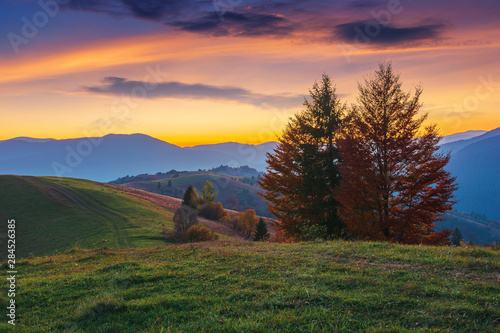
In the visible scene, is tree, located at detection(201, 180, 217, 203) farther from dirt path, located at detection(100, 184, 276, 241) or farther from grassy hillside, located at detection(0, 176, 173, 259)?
grassy hillside, located at detection(0, 176, 173, 259)

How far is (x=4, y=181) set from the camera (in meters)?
71.5

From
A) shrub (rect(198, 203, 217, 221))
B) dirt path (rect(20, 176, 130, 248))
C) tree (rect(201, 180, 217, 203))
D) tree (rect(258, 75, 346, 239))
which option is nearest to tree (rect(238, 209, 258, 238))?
shrub (rect(198, 203, 217, 221))

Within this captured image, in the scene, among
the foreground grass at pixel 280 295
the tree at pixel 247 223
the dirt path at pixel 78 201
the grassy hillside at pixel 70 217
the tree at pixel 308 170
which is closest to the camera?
the foreground grass at pixel 280 295

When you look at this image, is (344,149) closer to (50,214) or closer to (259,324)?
(259,324)

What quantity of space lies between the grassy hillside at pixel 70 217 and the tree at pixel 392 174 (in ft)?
86.7

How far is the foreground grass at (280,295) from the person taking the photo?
6.36 metres

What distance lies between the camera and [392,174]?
67.7ft

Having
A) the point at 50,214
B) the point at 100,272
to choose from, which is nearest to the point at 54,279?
the point at 100,272

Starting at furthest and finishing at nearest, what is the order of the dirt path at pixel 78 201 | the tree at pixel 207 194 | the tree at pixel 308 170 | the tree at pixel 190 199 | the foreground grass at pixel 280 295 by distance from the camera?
1. the tree at pixel 207 194
2. the tree at pixel 190 199
3. the dirt path at pixel 78 201
4. the tree at pixel 308 170
5. the foreground grass at pixel 280 295

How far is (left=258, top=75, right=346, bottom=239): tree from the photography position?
2836cm

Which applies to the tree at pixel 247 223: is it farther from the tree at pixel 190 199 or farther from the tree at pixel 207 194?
the tree at pixel 207 194

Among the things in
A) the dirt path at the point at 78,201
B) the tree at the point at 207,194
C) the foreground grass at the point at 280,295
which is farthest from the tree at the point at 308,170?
the tree at the point at 207,194

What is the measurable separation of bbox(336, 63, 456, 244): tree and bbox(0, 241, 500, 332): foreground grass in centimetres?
739

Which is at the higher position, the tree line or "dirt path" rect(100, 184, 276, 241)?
the tree line
